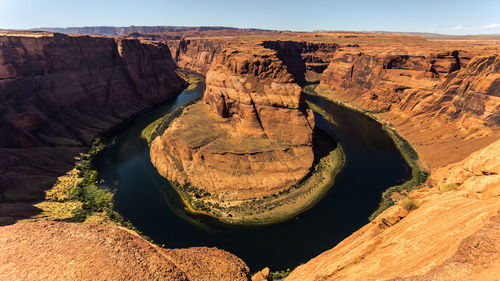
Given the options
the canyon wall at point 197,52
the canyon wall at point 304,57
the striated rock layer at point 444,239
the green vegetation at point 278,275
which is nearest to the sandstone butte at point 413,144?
the striated rock layer at point 444,239

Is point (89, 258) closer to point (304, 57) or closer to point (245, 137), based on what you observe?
point (245, 137)

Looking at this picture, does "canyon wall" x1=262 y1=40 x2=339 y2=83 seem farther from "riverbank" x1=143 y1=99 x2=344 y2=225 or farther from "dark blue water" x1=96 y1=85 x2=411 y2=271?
"riverbank" x1=143 y1=99 x2=344 y2=225

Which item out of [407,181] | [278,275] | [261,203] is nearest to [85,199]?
[261,203]

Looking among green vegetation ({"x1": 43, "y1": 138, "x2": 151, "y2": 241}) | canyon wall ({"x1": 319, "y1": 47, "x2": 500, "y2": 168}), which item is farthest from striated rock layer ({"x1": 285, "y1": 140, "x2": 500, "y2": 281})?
canyon wall ({"x1": 319, "y1": 47, "x2": 500, "y2": 168})

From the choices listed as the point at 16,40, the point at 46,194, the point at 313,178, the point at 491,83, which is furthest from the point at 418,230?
the point at 16,40

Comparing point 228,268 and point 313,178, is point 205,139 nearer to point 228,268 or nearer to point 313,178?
point 313,178

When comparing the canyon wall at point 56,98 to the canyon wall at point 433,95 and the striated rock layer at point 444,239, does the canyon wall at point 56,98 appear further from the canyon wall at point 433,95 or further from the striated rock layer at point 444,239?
the canyon wall at point 433,95

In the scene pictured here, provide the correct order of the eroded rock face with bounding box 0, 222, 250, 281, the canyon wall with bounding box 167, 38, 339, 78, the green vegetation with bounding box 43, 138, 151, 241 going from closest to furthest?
the eroded rock face with bounding box 0, 222, 250, 281 → the green vegetation with bounding box 43, 138, 151, 241 → the canyon wall with bounding box 167, 38, 339, 78
